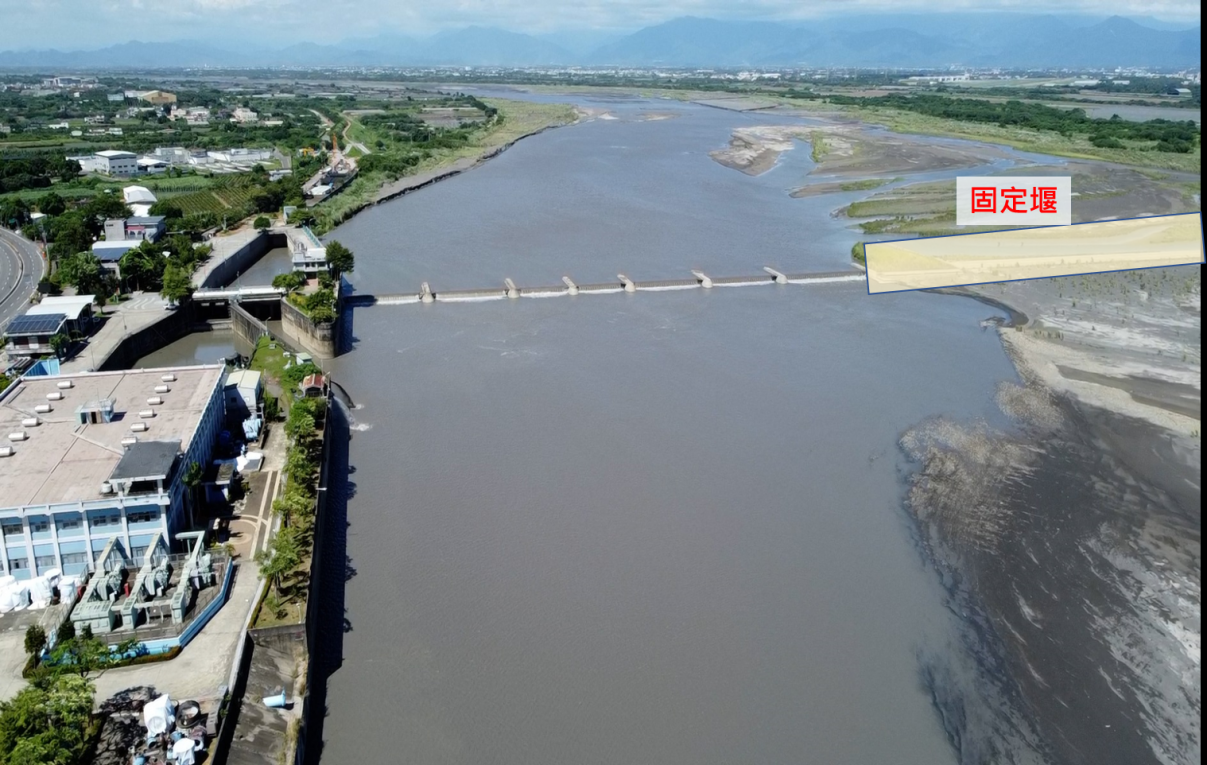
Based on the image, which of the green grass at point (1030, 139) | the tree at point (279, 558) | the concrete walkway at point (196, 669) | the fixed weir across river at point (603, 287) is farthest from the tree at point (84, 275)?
the green grass at point (1030, 139)

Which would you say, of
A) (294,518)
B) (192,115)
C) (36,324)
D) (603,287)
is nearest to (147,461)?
(294,518)

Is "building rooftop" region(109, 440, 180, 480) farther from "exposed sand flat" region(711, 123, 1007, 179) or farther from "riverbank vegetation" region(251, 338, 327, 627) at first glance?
"exposed sand flat" region(711, 123, 1007, 179)

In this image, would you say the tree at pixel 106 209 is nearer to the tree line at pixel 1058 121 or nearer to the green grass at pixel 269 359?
the green grass at pixel 269 359

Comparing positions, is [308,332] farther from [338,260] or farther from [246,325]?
[338,260]

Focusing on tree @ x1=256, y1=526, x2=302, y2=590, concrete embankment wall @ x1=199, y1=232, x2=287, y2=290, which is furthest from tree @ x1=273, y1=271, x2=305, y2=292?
tree @ x1=256, y1=526, x2=302, y2=590

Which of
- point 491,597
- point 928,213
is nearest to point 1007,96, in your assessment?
point 928,213

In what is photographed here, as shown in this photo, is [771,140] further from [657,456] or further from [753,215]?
[657,456]

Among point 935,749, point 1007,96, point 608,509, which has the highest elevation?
point 1007,96
